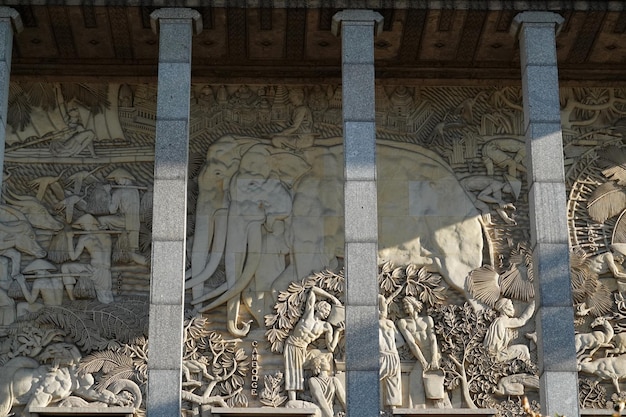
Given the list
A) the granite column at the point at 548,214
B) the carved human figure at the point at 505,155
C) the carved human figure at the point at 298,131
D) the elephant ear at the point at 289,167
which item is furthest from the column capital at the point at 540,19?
the elephant ear at the point at 289,167

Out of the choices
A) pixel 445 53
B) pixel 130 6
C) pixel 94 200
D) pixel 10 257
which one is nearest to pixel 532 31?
pixel 445 53

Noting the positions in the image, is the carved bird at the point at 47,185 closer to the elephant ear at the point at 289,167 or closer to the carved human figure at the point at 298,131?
the elephant ear at the point at 289,167

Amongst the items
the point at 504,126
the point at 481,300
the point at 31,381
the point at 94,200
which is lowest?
the point at 31,381

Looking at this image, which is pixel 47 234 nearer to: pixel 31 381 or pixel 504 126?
pixel 31 381

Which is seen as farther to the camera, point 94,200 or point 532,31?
point 94,200

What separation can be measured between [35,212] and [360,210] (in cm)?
578

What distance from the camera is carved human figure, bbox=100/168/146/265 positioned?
20234 millimetres

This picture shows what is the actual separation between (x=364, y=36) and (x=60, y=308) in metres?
6.41

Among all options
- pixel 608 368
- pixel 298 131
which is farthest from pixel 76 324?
pixel 608 368

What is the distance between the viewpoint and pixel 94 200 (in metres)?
20.5

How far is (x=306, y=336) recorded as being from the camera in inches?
774

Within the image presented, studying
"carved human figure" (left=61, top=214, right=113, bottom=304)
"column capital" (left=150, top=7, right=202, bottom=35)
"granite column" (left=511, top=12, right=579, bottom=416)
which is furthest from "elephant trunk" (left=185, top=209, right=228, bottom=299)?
"granite column" (left=511, top=12, right=579, bottom=416)

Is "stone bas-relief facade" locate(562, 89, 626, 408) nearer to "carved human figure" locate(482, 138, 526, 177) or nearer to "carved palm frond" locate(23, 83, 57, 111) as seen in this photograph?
"carved human figure" locate(482, 138, 526, 177)

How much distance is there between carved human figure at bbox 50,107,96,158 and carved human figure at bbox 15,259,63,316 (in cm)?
200
